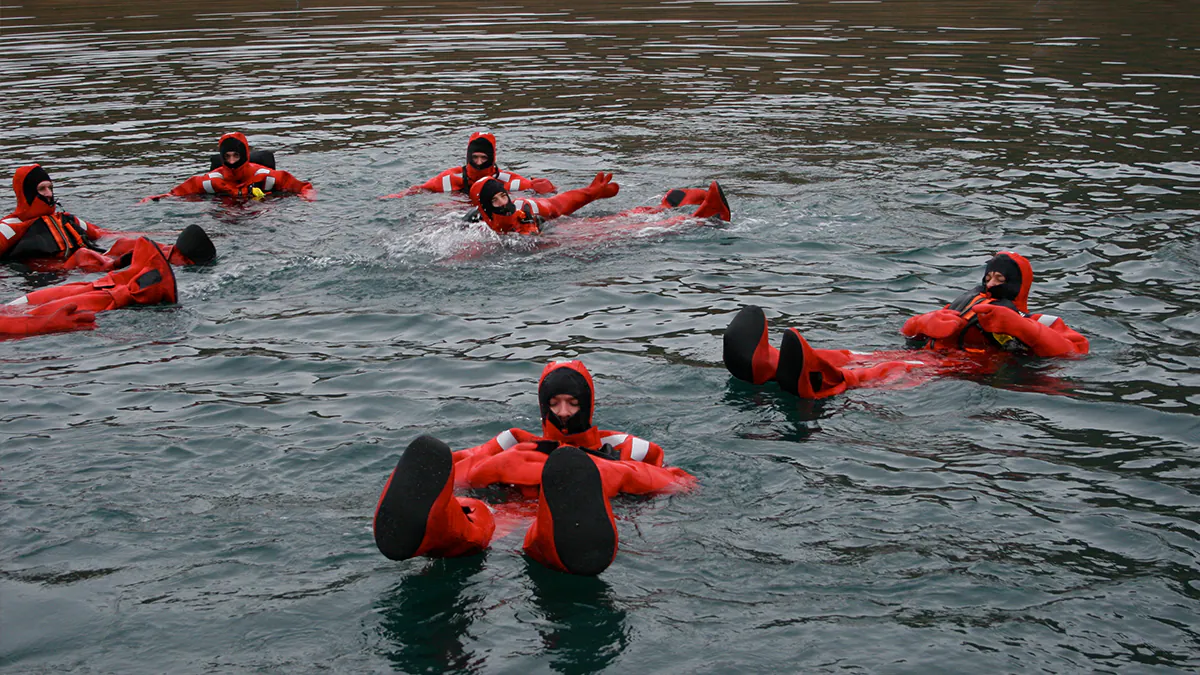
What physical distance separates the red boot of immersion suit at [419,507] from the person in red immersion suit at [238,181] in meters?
9.94

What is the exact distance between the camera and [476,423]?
8.55 metres

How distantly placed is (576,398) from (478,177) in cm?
833

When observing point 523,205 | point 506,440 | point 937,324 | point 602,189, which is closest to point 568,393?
point 506,440

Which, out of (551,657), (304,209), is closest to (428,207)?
(304,209)

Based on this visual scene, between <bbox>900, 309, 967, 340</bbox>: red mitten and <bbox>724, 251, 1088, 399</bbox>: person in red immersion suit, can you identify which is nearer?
<bbox>724, 251, 1088, 399</bbox>: person in red immersion suit

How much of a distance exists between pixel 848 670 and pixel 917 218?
364 inches

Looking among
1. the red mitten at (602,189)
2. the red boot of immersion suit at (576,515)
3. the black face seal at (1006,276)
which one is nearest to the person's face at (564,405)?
the red boot of immersion suit at (576,515)

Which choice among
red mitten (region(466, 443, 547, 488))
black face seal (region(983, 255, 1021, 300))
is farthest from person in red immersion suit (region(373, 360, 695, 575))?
black face seal (region(983, 255, 1021, 300))

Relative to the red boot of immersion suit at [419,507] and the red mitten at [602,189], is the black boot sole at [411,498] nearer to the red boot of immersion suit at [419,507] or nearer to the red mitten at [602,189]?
the red boot of immersion suit at [419,507]

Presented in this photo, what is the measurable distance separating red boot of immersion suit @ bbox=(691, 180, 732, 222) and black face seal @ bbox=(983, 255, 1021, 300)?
4228 mm

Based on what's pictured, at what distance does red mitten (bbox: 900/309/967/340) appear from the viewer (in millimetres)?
9493

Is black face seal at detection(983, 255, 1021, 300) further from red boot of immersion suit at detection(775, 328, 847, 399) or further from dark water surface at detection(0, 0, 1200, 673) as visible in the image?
red boot of immersion suit at detection(775, 328, 847, 399)

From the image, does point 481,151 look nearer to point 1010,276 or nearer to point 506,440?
point 1010,276

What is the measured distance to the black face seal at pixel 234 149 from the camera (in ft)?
48.6
